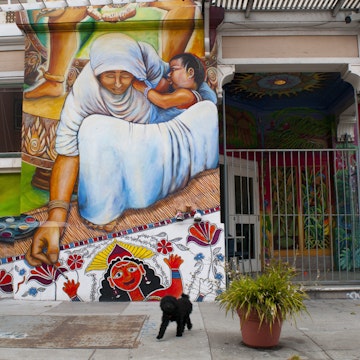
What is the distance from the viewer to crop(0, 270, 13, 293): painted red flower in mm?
8742

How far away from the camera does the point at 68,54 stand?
8.79 meters

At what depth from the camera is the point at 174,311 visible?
5355 millimetres

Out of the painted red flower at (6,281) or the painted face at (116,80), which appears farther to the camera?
the painted red flower at (6,281)

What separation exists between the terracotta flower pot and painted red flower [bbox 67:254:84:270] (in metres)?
3.95

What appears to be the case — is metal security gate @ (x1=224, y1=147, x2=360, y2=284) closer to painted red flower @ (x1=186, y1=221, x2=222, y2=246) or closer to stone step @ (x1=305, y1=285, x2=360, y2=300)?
stone step @ (x1=305, y1=285, x2=360, y2=300)

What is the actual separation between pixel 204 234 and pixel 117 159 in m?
2.12

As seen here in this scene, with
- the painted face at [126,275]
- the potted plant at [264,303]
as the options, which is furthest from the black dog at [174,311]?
the painted face at [126,275]

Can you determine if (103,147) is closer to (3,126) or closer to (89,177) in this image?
(89,177)

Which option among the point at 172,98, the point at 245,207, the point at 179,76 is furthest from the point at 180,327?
the point at 245,207

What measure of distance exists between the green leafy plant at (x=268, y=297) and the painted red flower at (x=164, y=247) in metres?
3.00

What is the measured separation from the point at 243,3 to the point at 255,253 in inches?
226

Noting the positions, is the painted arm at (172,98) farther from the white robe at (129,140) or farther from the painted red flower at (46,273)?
the painted red flower at (46,273)

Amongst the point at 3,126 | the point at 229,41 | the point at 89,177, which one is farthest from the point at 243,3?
the point at 3,126

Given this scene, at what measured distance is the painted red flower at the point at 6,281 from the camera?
874 centimetres
